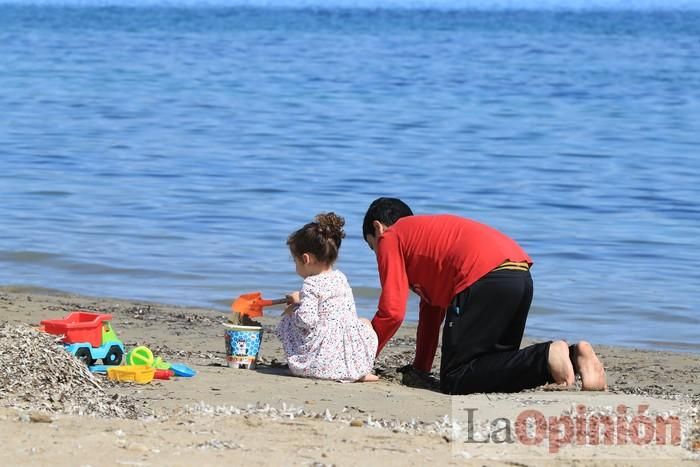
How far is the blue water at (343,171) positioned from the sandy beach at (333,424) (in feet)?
9.50

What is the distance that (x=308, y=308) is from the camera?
6406 millimetres

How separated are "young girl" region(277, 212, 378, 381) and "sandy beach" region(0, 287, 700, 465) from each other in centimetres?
12

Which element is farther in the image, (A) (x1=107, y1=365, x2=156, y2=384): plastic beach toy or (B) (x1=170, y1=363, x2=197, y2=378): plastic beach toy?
(B) (x1=170, y1=363, x2=197, y2=378): plastic beach toy

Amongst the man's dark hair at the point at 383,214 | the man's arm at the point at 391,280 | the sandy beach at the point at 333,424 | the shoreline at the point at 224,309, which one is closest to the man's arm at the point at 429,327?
the sandy beach at the point at 333,424

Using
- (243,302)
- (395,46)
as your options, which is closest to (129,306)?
(243,302)

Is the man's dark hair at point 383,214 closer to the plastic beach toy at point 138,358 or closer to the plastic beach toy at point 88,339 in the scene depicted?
the plastic beach toy at point 138,358

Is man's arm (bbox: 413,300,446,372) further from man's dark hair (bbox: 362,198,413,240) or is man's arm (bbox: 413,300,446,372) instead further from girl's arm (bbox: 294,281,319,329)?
girl's arm (bbox: 294,281,319,329)

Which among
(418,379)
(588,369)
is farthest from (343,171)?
(588,369)

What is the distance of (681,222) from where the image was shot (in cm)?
1301

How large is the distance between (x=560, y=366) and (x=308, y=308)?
Result: 1.29m

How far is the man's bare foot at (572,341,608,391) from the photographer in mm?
6301

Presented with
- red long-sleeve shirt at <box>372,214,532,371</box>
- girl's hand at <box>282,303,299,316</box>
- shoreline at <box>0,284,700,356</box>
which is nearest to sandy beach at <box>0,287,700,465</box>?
girl's hand at <box>282,303,299,316</box>

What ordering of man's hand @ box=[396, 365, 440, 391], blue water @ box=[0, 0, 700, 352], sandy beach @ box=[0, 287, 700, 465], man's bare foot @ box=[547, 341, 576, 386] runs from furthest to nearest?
blue water @ box=[0, 0, 700, 352] → man's hand @ box=[396, 365, 440, 391] → man's bare foot @ box=[547, 341, 576, 386] → sandy beach @ box=[0, 287, 700, 465]

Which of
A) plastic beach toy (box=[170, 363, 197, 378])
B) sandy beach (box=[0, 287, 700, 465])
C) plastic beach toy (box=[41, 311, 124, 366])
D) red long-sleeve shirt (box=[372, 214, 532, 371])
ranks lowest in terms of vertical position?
sandy beach (box=[0, 287, 700, 465])
